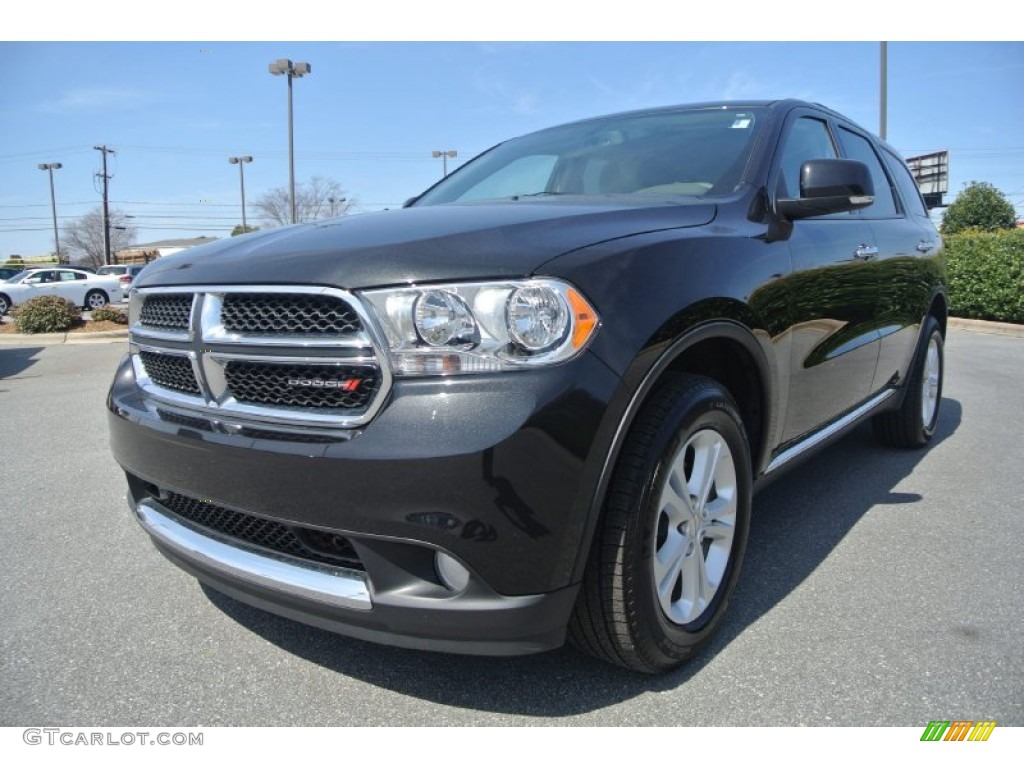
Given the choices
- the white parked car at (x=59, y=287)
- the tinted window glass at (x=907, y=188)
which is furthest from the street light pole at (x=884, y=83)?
the white parked car at (x=59, y=287)

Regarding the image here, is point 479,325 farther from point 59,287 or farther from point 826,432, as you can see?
point 59,287

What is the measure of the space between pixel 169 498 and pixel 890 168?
4.19m

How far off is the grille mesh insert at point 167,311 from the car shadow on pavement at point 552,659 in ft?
3.26

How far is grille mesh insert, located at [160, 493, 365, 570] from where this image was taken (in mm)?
1832

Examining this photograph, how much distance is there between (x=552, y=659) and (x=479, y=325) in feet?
3.60

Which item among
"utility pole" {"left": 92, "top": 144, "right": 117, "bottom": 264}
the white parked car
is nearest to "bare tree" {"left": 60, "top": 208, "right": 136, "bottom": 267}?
"utility pole" {"left": 92, "top": 144, "right": 117, "bottom": 264}

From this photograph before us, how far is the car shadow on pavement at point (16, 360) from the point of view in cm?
878

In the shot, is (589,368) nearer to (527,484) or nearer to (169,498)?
(527,484)

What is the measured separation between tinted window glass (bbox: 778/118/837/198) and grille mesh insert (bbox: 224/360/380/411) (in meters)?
1.82

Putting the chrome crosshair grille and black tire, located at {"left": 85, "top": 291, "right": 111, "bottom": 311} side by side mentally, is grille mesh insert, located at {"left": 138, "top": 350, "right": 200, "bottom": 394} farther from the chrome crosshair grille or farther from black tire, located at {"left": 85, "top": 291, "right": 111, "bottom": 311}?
black tire, located at {"left": 85, "top": 291, "right": 111, "bottom": 311}

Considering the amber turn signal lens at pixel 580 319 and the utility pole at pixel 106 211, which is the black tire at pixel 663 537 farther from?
the utility pole at pixel 106 211

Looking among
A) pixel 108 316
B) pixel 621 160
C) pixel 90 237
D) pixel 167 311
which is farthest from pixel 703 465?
pixel 90 237

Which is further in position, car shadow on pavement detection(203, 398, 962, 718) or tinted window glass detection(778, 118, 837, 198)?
tinted window glass detection(778, 118, 837, 198)

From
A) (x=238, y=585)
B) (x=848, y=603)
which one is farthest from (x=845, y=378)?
(x=238, y=585)
